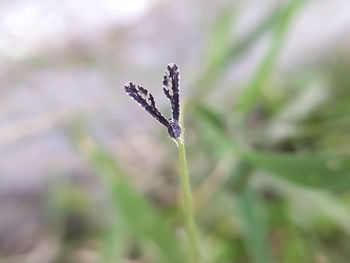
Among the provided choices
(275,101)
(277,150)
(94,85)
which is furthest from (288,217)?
(94,85)

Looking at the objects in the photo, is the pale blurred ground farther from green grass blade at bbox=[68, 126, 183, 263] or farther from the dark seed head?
the dark seed head

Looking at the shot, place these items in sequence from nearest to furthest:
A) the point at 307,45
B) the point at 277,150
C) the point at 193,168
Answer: the point at 277,150 < the point at 193,168 < the point at 307,45

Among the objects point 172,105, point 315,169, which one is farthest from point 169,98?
point 315,169

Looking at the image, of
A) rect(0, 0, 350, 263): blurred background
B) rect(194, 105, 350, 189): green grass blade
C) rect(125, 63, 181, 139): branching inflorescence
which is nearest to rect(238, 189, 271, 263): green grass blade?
rect(0, 0, 350, 263): blurred background

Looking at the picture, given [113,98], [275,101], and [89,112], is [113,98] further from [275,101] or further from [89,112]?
[275,101]

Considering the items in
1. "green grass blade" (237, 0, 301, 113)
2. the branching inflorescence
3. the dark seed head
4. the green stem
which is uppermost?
"green grass blade" (237, 0, 301, 113)
